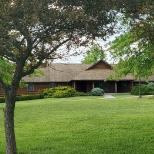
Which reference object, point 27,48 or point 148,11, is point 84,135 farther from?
point 148,11

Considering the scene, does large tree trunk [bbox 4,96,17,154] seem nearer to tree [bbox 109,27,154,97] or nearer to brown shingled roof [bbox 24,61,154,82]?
tree [bbox 109,27,154,97]

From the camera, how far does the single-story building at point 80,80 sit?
176ft

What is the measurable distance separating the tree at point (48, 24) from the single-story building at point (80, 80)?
44.3m

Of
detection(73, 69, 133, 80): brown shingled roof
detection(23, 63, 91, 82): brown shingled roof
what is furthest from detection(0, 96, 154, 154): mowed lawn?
detection(23, 63, 91, 82): brown shingled roof

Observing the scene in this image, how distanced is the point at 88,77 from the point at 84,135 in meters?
40.6

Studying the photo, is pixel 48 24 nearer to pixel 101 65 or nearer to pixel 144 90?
pixel 144 90

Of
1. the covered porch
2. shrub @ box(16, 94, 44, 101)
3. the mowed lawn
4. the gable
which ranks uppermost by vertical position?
the gable

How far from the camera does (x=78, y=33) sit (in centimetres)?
763

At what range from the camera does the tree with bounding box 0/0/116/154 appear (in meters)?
6.64

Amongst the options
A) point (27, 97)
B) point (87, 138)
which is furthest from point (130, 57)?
point (27, 97)

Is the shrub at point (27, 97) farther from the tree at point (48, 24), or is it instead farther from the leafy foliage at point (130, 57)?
the tree at point (48, 24)

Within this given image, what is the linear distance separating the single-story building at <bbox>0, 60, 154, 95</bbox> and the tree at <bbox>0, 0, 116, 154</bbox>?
145ft

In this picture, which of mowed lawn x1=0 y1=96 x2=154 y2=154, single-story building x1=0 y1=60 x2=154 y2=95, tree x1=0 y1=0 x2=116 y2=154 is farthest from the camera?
single-story building x1=0 y1=60 x2=154 y2=95

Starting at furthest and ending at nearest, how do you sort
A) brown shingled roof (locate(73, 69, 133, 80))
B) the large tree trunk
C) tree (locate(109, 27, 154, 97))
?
1. brown shingled roof (locate(73, 69, 133, 80))
2. tree (locate(109, 27, 154, 97))
3. the large tree trunk
